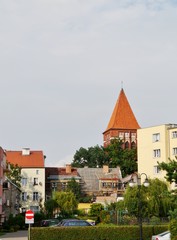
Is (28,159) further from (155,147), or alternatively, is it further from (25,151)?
(155,147)

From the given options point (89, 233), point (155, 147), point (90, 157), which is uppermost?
→ point (155, 147)

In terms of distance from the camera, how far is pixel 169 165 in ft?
79.6

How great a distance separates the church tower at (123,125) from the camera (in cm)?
13412

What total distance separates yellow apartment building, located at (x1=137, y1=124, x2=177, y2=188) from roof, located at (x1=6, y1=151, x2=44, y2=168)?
22.6m

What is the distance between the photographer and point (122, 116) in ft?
472

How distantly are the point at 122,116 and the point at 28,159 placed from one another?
177 feet

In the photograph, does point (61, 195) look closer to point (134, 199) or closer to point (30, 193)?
point (30, 193)

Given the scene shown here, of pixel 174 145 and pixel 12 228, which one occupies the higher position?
pixel 174 145

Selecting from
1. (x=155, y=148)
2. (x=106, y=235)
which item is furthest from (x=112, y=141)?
(x=106, y=235)

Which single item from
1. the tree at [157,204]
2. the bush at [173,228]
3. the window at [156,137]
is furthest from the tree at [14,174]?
the bush at [173,228]

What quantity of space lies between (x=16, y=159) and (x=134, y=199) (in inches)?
1902

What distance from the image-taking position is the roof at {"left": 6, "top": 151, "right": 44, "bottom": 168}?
94125mm

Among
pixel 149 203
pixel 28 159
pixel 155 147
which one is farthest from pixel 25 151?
pixel 149 203

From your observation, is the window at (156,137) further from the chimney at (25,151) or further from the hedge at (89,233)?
the hedge at (89,233)
